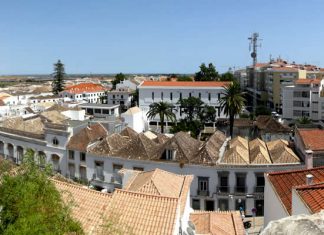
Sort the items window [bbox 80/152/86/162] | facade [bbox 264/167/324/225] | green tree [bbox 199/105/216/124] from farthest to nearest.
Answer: green tree [bbox 199/105/216/124]
window [bbox 80/152/86/162]
facade [bbox 264/167/324/225]

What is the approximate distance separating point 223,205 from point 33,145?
22.2 meters

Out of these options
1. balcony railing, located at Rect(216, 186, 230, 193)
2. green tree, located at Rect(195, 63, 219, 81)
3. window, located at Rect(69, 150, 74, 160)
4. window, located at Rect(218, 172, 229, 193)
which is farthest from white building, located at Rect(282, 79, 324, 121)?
window, located at Rect(69, 150, 74, 160)

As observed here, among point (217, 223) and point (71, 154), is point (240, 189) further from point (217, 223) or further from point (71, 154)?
point (71, 154)

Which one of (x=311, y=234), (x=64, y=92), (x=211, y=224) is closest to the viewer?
(x=311, y=234)

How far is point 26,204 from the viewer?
10.0 metres

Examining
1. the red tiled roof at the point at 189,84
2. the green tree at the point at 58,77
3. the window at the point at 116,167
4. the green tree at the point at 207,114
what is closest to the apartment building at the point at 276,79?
the red tiled roof at the point at 189,84

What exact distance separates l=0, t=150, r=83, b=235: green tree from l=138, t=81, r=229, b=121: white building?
65.8 m

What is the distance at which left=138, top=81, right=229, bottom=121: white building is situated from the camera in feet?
253

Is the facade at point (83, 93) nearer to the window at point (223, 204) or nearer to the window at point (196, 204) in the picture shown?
the window at point (196, 204)

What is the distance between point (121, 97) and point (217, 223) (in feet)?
257

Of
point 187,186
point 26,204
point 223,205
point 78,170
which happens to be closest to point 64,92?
point 78,170

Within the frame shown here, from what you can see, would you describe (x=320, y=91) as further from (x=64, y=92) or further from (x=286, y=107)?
(x=64, y=92)

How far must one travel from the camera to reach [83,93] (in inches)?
4392

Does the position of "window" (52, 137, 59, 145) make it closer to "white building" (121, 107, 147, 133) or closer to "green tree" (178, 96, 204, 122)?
"white building" (121, 107, 147, 133)
